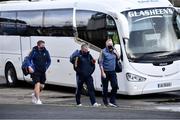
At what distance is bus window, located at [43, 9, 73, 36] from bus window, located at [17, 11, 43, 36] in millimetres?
374

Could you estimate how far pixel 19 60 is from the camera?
23.2 meters

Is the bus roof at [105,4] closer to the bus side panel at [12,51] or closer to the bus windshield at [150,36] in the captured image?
the bus windshield at [150,36]

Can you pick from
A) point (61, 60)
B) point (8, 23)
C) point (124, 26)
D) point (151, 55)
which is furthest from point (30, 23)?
point (151, 55)

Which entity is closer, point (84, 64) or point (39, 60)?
point (84, 64)

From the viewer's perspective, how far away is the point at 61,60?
20.9m

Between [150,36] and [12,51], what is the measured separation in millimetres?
6989

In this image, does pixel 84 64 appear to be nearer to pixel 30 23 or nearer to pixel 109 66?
pixel 109 66

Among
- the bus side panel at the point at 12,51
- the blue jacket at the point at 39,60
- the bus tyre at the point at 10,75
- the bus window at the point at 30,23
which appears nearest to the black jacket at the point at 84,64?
the blue jacket at the point at 39,60

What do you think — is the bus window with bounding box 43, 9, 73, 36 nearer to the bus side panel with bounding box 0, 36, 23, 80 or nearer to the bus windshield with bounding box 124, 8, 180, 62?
the bus side panel with bounding box 0, 36, 23, 80

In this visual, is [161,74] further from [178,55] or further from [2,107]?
[2,107]

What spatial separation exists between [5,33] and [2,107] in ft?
31.8

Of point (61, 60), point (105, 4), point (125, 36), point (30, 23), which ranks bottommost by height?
point (61, 60)

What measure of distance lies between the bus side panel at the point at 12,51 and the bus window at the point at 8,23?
22 cm

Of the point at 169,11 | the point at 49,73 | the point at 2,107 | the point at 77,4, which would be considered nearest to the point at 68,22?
the point at 77,4
